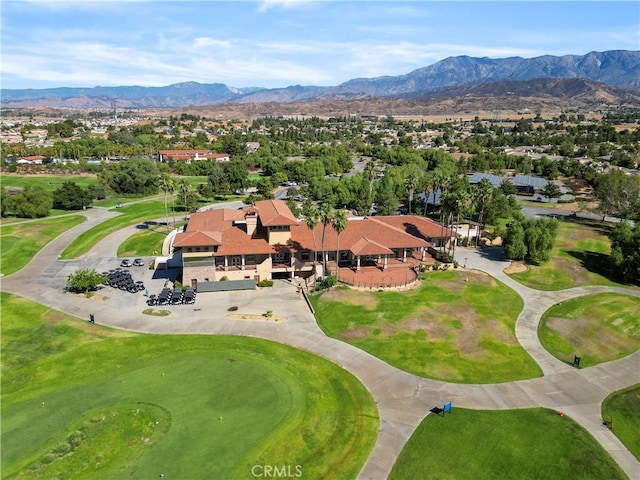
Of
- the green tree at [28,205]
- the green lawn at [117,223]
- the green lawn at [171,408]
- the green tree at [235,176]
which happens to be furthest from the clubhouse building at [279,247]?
the green tree at [235,176]

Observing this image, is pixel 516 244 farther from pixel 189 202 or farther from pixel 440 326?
pixel 189 202

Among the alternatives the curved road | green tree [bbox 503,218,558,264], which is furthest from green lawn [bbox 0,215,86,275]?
green tree [bbox 503,218,558,264]

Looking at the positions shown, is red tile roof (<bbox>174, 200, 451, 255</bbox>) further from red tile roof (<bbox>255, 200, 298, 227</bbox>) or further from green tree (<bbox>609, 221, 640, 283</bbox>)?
green tree (<bbox>609, 221, 640, 283</bbox>)

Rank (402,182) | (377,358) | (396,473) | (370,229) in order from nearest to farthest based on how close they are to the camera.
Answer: (396,473), (377,358), (370,229), (402,182)

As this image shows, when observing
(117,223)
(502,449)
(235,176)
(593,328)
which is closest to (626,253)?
(593,328)

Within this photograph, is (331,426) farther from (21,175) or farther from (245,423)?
(21,175)

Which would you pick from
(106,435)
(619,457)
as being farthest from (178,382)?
(619,457)

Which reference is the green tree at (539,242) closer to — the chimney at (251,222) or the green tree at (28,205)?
the chimney at (251,222)
